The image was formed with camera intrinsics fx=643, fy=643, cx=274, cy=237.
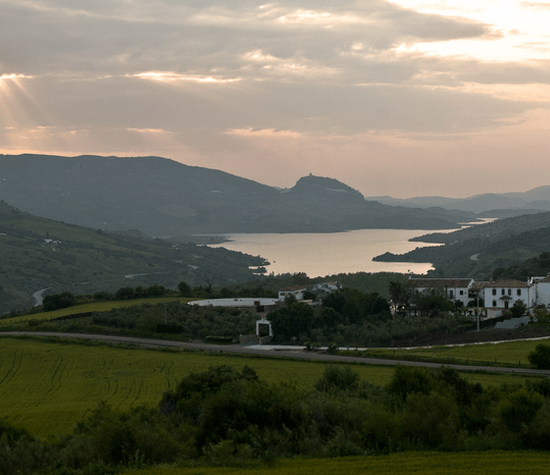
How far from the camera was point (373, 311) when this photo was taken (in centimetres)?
5669

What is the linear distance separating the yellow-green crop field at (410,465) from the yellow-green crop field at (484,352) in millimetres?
20183

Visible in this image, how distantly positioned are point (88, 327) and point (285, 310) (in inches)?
661

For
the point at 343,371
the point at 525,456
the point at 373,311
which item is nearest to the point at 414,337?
the point at 373,311

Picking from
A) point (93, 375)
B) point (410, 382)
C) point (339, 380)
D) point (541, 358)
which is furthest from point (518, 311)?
point (93, 375)

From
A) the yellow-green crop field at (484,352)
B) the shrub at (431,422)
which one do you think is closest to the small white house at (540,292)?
the yellow-green crop field at (484,352)

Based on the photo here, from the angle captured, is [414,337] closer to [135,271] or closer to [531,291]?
[531,291]

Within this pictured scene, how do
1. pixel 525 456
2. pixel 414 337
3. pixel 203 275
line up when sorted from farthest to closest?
pixel 203 275 → pixel 414 337 → pixel 525 456

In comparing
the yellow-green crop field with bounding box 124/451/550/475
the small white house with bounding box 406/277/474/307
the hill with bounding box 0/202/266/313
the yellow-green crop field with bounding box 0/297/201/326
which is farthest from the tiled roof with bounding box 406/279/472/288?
the hill with bounding box 0/202/266/313

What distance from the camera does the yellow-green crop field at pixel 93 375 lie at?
2670 cm

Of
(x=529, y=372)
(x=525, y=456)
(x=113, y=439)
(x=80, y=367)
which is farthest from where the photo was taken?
(x=80, y=367)

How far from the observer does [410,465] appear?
1547cm

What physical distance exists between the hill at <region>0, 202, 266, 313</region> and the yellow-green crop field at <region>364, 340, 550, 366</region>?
3108 inches

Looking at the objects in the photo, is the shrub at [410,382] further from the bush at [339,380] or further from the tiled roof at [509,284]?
the tiled roof at [509,284]

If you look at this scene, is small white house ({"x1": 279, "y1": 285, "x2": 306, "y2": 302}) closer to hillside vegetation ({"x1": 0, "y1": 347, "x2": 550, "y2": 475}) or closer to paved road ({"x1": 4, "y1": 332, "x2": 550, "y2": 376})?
paved road ({"x1": 4, "y1": 332, "x2": 550, "y2": 376})
